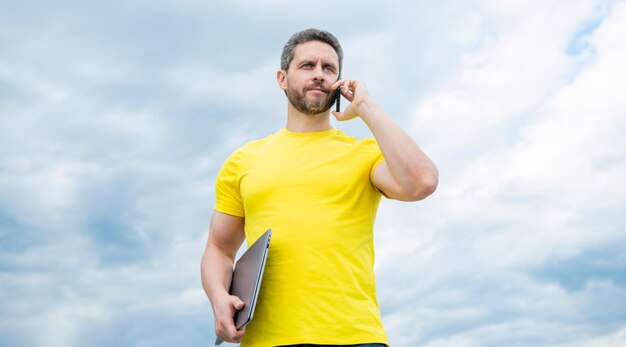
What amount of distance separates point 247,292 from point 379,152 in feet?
3.50

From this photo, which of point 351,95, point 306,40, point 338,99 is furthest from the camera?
point 306,40

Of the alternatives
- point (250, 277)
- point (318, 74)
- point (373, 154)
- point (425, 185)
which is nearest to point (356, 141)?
point (373, 154)

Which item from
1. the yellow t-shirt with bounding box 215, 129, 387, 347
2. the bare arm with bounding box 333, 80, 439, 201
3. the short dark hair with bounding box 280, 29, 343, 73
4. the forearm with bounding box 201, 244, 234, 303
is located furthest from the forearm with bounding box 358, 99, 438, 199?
the forearm with bounding box 201, 244, 234, 303

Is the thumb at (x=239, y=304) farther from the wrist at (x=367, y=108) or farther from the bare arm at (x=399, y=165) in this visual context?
the wrist at (x=367, y=108)

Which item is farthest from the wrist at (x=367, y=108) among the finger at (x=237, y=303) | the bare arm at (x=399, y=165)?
the finger at (x=237, y=303)

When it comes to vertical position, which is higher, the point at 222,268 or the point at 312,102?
the point at 312,102

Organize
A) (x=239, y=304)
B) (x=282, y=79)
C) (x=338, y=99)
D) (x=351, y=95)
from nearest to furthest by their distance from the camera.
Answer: (x=239, y=304) → (x=351, y=95) → (x=338, y=99) → (x=282, y=79)

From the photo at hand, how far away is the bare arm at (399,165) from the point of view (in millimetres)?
3426

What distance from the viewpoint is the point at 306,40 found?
4172 millimetres

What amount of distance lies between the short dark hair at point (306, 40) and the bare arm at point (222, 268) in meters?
1.04

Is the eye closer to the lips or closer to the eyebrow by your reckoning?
the eyebrow

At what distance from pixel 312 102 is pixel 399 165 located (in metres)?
0.80

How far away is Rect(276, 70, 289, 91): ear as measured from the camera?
4.24 metres

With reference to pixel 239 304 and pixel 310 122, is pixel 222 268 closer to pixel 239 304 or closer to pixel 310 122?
pixel 239 304
